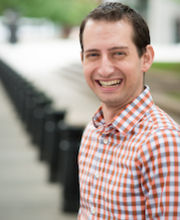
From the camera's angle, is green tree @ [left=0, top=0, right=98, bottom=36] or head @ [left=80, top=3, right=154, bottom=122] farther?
green tree @ [left=0, top=0, right=98, bottom=36]

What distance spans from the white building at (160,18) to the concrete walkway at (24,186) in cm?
4595

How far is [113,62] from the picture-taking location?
1.98 metres

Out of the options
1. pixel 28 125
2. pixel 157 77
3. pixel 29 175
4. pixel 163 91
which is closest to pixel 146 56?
pixel 29 175

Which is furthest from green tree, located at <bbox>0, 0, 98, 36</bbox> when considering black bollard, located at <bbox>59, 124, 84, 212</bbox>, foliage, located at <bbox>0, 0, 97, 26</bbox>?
black bollard, located at <bbox>59, 124, 84, 212</bbox>

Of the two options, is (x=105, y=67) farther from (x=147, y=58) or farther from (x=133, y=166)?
(x=133, y=166)

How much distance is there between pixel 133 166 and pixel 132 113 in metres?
0.27

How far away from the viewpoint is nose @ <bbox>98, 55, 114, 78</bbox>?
198cm

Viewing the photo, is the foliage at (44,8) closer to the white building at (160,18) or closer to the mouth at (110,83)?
the white building at (160,18)

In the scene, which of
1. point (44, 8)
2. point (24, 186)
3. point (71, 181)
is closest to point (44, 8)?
point (44, 8)

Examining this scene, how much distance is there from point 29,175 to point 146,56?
6.32 metres

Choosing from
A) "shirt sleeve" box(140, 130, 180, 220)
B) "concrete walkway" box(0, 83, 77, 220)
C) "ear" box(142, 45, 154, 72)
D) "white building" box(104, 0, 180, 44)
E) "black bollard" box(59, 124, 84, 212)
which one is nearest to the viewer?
"shirt sleeve" box(140, 130, 180, 220)

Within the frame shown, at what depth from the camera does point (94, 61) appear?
204 cm

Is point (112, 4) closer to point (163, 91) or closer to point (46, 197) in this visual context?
point (46, 197)

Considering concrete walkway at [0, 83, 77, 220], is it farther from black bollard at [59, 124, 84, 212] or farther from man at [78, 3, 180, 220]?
man at [78, 3, 180, 220]
